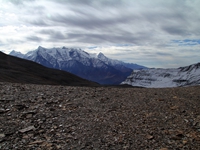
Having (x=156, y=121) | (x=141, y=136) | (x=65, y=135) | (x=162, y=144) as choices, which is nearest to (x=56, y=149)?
(x=65, y=135)

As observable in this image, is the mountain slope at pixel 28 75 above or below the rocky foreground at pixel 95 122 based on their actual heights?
above

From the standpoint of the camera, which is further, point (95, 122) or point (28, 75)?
point (28, 75)

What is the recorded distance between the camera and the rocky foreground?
7.60 meters

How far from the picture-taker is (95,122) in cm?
960

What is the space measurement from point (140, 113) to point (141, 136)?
284 centimetres

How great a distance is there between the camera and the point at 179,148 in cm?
739

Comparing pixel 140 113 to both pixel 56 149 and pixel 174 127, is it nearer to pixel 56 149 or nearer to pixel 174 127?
pixel 174 127

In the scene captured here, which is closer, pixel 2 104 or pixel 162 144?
pixel 162 144

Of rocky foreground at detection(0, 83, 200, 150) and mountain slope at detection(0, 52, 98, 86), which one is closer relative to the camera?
rocky foreground at detection(0, 83, 200, 150)

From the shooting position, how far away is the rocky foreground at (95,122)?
299 inches

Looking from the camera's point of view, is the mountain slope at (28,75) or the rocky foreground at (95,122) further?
the mountain slope at (28,75)

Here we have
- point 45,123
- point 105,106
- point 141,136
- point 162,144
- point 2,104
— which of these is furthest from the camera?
point 105,106

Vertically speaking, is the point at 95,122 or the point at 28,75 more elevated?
the point at 28,75

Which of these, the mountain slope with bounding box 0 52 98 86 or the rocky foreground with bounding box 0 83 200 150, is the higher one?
the mountain slope with bounding box 0 52 98 86
